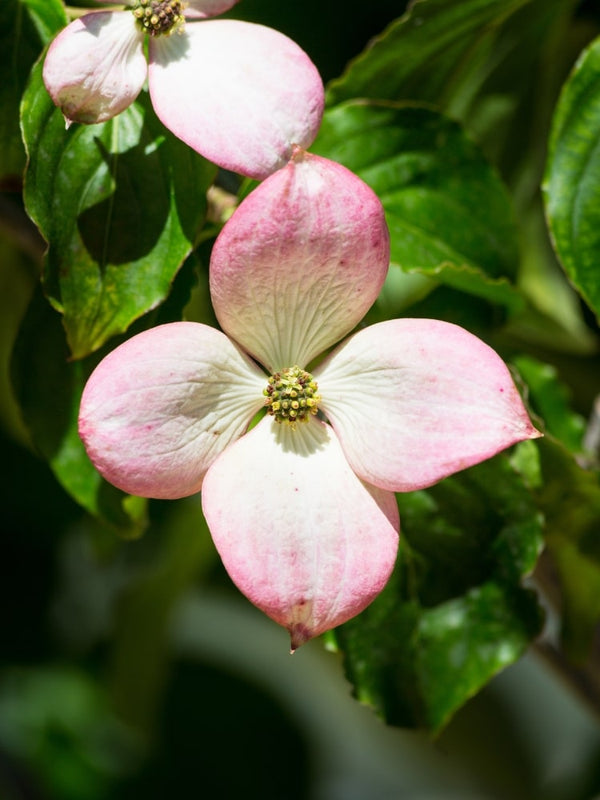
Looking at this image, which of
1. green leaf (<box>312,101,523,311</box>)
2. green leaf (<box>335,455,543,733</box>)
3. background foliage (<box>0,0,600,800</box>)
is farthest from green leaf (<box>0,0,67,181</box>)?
green leaf (<box>335,455,543,733</box>)

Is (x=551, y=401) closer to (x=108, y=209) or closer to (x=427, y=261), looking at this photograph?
(x=427, y=261)

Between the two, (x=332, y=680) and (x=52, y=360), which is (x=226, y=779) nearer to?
(x=332, y=680)

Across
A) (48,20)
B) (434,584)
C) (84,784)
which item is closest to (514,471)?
(434,584)

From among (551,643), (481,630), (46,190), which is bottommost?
(551,643)

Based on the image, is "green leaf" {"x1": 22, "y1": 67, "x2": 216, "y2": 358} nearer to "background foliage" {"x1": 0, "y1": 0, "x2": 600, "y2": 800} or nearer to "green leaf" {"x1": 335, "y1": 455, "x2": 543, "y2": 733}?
"background foliage" {"x1": 0, "y1": 0, "x2": 600, "y2": 800}

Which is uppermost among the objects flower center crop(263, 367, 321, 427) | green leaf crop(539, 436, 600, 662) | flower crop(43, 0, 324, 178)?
flower crop(43, 0, 324, 178)

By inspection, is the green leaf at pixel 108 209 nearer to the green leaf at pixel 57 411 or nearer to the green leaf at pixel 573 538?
the green leaf at pixel 57 411
